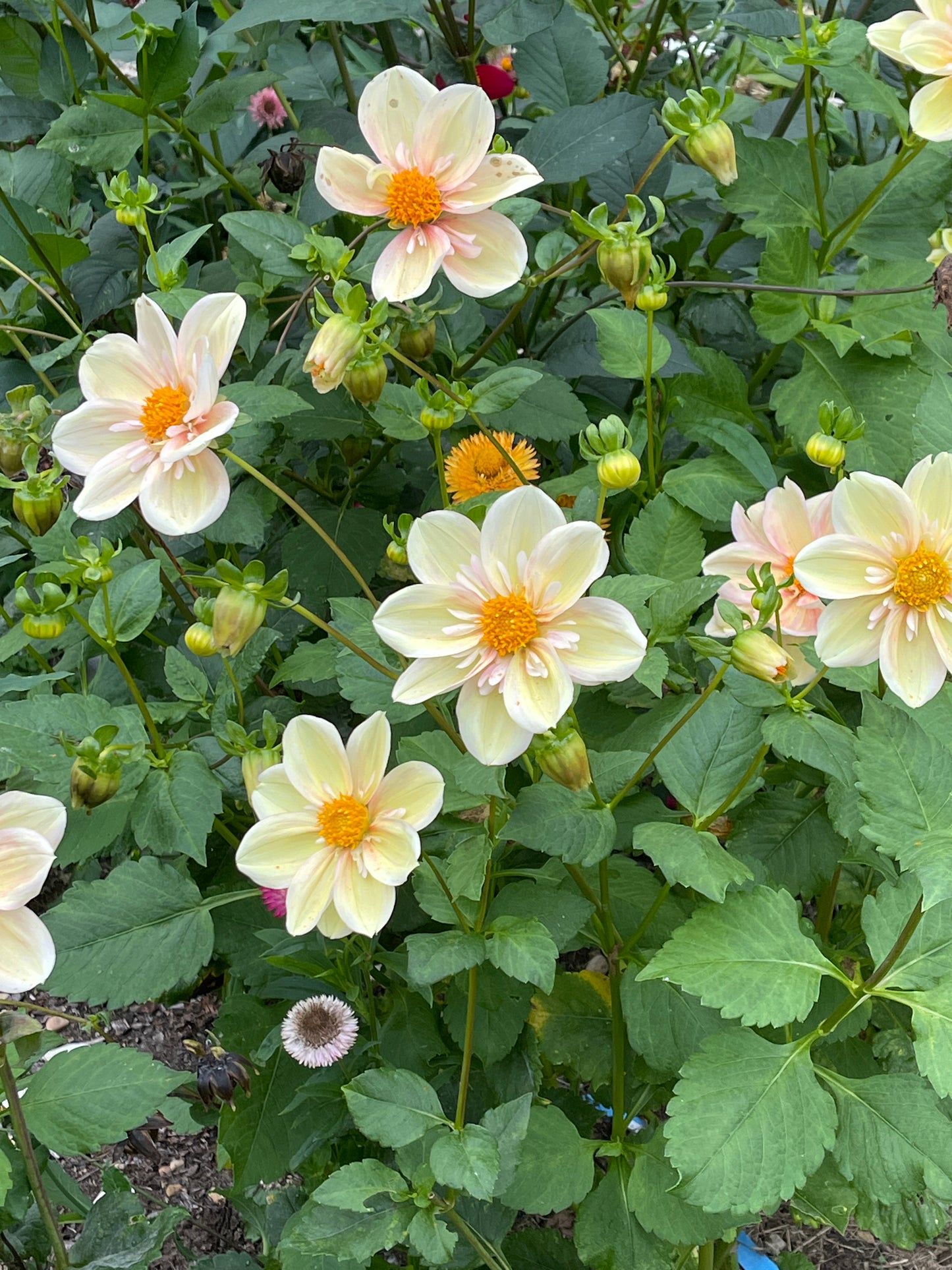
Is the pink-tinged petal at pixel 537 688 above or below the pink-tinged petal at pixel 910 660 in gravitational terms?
above

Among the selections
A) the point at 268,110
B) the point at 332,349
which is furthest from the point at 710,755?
the point at 268,110

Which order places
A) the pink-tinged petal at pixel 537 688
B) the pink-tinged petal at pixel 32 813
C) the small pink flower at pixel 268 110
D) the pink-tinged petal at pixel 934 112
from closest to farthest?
the pink-tinged petal at pixel 537 688 → the pink-tinged petal at pixel 32 813 → the pink-tinged petal at pixel 934 112 → the small pink flower at pixel 268 110

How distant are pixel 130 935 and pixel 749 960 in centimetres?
56

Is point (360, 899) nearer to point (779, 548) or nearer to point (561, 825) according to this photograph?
point (561, 825)

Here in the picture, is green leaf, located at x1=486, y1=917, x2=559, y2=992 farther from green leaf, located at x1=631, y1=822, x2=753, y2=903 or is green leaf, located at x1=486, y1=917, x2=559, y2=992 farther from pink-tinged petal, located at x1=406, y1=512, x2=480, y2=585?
pink-tinged petal, located at x1=406, y1=512, x2=480, y2=585

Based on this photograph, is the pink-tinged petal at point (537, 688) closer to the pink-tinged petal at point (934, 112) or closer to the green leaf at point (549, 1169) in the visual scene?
the green leaf at point (549, 1169)

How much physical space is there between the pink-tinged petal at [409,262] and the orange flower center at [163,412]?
0.19 m

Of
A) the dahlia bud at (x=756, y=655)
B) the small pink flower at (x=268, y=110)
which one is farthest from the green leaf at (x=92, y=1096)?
the small pink flower at (x=268, y=110)

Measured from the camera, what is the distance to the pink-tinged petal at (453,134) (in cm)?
97

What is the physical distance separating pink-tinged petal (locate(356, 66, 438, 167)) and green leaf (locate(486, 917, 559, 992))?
2.19 feet

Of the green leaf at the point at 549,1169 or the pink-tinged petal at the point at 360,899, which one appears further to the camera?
the green leaf at the point at 549,1169

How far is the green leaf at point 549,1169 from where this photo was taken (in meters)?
1.01

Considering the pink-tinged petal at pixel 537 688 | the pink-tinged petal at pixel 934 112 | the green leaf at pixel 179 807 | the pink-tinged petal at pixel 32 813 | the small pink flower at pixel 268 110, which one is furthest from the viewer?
the small pink flower at pixel 268 110

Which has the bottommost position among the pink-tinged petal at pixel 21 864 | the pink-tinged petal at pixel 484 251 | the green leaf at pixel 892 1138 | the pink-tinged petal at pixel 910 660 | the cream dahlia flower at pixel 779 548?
the green leaf at pixel 892 1138
